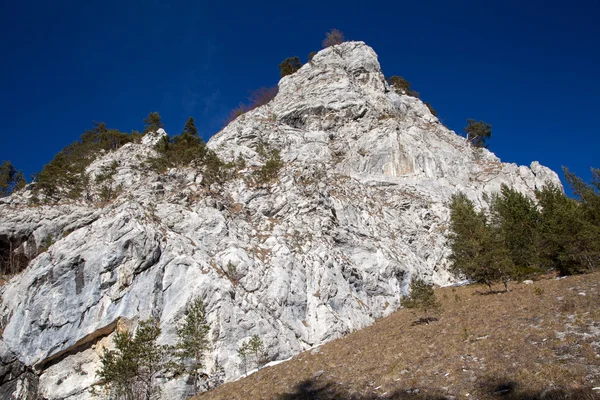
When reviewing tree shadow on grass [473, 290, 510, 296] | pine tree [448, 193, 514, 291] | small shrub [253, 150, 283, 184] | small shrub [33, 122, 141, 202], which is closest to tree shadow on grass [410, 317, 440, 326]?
pine tree [448, 193, 514, 291]

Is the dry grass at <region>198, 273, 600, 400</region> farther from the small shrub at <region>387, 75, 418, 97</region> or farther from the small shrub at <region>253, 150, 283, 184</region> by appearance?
the small shrub at <region>387, 75, 418, 97</region>

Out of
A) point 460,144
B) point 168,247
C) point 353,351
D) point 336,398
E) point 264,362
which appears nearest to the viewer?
point 336,398

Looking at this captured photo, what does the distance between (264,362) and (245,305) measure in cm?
596

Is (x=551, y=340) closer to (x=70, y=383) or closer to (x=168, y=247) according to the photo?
(x=168, y=247)

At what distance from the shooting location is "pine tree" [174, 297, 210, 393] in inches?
1029

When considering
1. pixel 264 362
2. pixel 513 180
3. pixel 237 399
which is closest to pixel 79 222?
pixel 264 362

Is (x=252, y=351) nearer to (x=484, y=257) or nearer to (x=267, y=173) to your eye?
(x=484, y=257)

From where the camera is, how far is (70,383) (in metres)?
29.9

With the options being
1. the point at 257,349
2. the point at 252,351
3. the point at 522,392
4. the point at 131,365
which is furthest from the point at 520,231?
the point at 131,365

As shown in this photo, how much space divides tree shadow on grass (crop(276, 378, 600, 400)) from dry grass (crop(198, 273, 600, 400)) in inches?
1.6

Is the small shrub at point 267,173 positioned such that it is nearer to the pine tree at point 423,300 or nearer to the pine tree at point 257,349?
the pine tree at point 257,349

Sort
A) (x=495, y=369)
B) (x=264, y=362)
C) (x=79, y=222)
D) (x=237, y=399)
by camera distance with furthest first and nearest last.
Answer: (x=79, y=222)
(x=264, y=362)
(x=237, y=399)
(x=495, y=369)

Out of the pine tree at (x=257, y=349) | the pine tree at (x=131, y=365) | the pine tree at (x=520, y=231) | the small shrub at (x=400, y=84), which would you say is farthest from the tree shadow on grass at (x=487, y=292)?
the small shrub at (x=400, y=84)

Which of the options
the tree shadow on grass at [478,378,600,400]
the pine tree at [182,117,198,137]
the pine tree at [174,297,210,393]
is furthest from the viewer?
the pine tree at [182,117,198,137]
